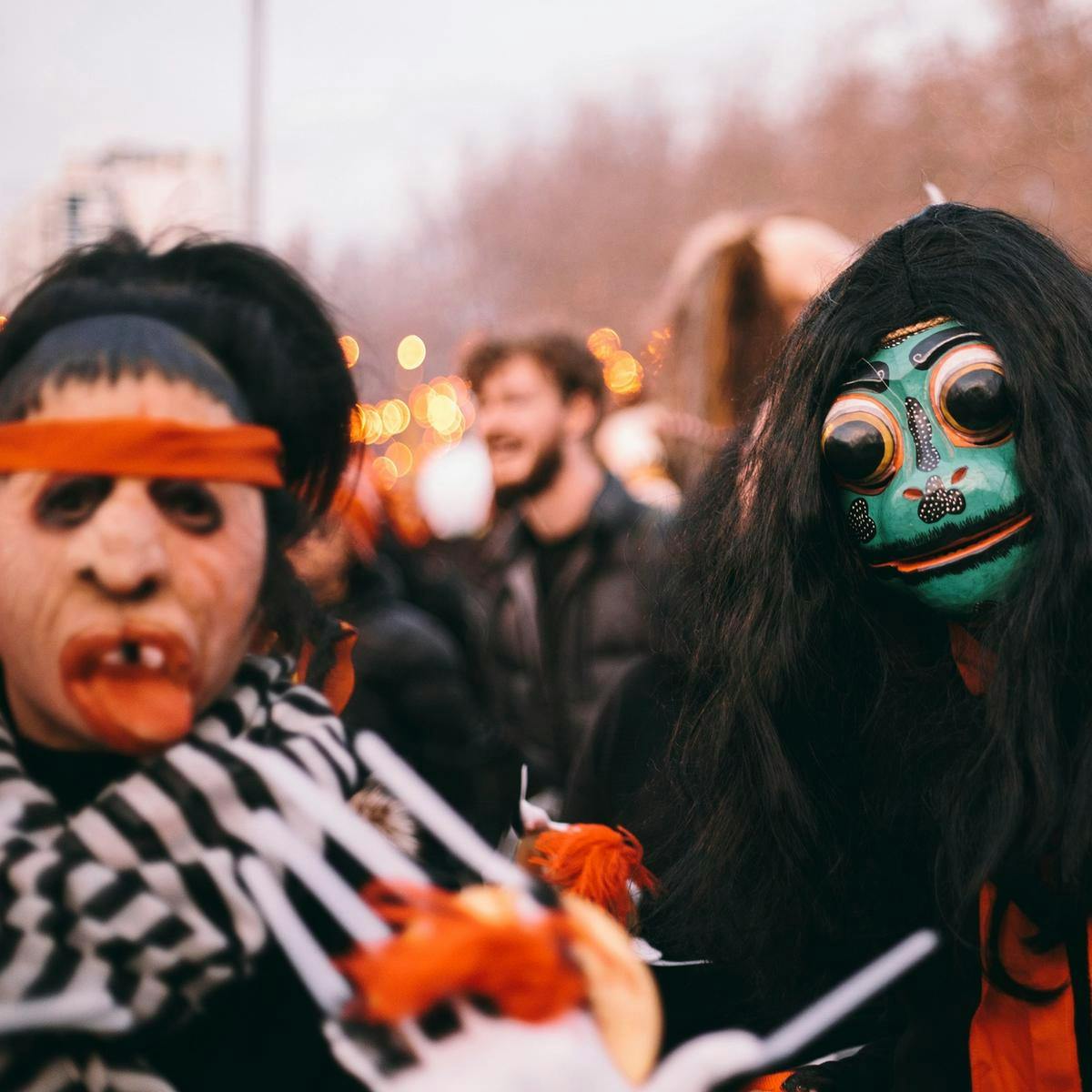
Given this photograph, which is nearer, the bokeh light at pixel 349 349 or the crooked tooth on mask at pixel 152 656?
the crooked tooth on mask at pixel 152 656

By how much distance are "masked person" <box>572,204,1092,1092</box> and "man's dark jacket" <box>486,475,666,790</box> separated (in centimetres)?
214

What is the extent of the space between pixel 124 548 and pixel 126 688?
148 millimetres

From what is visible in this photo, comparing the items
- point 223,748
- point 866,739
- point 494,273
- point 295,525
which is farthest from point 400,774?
point 494,273

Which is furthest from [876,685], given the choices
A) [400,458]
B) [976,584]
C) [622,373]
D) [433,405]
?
[400,458]

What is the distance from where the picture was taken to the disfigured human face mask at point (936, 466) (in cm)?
151

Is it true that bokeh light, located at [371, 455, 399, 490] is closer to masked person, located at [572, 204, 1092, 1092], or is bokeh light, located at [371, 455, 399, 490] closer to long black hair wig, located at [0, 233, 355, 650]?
long black hair wig, located at [0, 233, 355, 650]

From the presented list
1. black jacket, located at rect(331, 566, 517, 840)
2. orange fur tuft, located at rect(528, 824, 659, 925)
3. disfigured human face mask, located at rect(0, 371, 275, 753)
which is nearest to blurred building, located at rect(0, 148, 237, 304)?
disfigured human face mask, located at rect(0, 371, 275, 753)

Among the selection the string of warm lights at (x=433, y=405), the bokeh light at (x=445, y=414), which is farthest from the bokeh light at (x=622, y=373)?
the bokeh light at (x=445, y=414)

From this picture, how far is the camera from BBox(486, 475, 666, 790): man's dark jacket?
409 centimetres

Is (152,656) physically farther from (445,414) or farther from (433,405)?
(433,405)

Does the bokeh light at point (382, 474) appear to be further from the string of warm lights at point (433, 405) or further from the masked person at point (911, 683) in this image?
the masked person at point (911, 683)

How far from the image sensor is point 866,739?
1682 mm

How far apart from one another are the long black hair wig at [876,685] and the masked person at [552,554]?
2167 mm

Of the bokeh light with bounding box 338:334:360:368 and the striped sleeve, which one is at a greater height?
the bokeh light with bounding box 338:334:360:368
